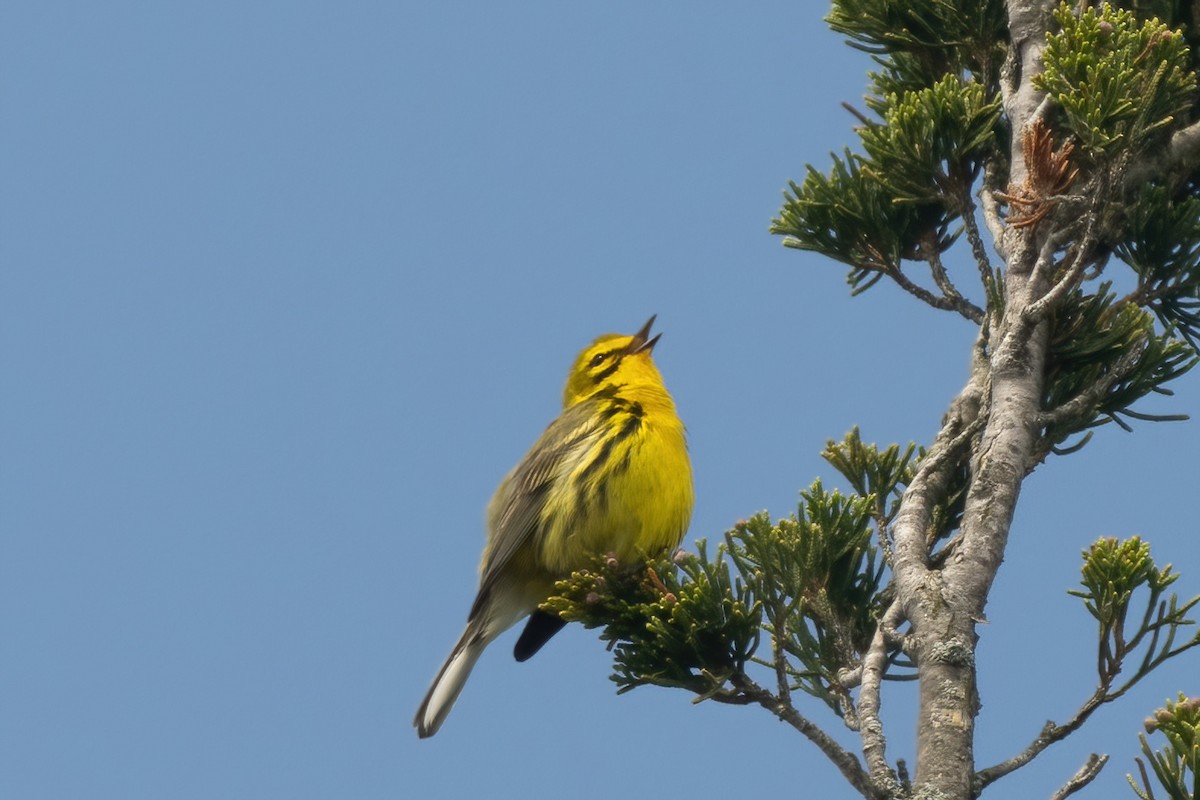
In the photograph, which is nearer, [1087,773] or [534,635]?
[1087,773]

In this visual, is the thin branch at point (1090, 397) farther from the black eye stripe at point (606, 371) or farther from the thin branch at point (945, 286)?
the black eye stripe at point (606, 371)

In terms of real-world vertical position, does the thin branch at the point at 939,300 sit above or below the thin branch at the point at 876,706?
above

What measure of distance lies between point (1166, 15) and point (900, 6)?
0.92 meters

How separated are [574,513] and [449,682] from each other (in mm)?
980

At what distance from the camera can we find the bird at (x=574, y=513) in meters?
6.42

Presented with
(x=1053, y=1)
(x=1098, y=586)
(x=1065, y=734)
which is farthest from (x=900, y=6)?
(x=1065, y=734)

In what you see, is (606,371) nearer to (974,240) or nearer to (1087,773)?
(974,240)

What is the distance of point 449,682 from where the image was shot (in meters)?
6.62

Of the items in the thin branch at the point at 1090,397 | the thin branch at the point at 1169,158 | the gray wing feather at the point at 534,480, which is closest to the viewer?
the thin branch at the point at 1090,397

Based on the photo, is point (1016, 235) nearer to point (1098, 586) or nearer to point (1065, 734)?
point (1098, 586)

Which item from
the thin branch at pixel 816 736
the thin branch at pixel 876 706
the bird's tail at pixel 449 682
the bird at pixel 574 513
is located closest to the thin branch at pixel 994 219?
the thin branch at pixel 876 706

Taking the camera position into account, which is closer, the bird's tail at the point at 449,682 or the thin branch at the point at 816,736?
the thin branch at the point at 816,736

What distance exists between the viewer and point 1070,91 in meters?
4.24

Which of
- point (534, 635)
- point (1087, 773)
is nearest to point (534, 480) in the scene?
point (534, 635)
